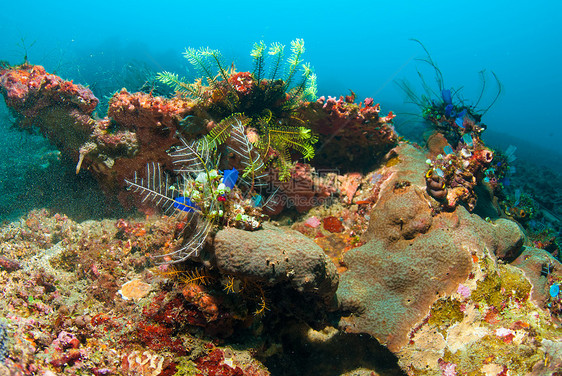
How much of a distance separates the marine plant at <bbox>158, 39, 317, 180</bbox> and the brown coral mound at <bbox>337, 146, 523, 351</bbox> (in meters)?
1.90

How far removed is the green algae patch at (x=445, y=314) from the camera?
3385mm

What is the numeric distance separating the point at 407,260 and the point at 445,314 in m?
0.79

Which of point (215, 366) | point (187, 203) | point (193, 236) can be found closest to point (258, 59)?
point (187, 203)

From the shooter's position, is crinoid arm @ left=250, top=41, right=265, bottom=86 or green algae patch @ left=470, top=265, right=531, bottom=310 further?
crinoid arm @ left=250, top=41, right=265, bottom=86

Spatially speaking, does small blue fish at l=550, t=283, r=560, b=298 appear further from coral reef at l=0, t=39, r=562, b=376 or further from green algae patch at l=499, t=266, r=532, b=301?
green algae patch at l=499, t=266, r=532, b=301

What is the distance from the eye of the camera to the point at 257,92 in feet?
15.9

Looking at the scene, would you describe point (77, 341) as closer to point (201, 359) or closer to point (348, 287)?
point (201, 359)

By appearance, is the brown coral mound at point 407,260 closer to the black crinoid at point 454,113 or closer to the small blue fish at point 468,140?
the small blue fish at point 468,140

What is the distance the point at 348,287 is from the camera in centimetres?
381

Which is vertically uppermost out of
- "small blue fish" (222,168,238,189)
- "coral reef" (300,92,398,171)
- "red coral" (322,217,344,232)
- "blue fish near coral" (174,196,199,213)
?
"coral reef" (300,92,398,171)

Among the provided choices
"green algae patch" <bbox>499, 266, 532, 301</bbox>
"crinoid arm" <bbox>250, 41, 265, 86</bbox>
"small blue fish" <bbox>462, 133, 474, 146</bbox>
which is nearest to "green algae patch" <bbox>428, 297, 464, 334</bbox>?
"green algae patch" <bbox>499, 266, 532, 301</bbox>

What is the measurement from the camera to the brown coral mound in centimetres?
353

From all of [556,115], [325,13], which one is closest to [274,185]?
[556,115]

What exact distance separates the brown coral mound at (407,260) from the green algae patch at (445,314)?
86 mm
